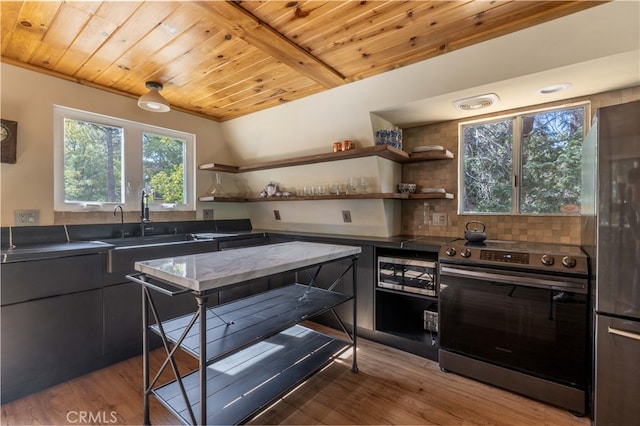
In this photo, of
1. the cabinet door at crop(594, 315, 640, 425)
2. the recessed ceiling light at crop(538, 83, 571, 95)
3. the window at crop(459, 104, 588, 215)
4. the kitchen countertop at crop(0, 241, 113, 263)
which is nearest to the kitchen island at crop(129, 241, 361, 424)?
the kitchen countertop at crop(0, 241, 113, 263)

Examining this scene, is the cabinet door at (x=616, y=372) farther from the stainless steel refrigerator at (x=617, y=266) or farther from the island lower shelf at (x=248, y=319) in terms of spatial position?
the island lower shelf at (x=248, y=319)

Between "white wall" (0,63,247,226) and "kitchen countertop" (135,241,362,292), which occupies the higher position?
"white wall" (0,63,247,226)

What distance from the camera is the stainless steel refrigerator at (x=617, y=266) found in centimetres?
144

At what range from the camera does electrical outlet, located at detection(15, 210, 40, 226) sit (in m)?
2.30

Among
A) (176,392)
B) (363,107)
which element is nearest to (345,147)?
(363,107)

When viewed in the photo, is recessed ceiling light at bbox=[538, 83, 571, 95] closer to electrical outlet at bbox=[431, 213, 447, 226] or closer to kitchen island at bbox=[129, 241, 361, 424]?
electrical outlet at bbox=[431, 213, 447, 226]

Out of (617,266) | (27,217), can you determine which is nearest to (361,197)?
(617,266)

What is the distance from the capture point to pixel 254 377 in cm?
184

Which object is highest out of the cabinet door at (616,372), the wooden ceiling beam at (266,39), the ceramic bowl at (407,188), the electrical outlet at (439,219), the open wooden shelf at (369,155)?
the wooden ceiling beam at (266,39)

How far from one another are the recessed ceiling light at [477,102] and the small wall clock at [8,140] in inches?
134

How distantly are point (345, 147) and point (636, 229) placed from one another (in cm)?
199

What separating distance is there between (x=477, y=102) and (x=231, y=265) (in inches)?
85.4

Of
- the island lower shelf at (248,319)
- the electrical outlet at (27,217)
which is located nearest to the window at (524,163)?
the island lower shelf at (248,319)

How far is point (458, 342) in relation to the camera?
215 centimetres
